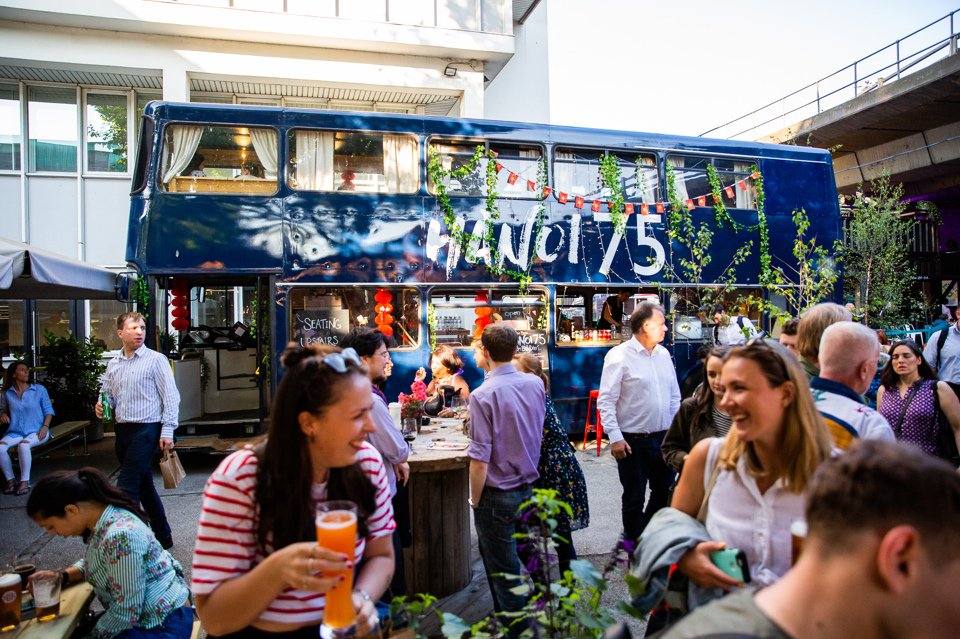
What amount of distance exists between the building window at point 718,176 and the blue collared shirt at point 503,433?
636 centimetres

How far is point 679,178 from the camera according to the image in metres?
8.62

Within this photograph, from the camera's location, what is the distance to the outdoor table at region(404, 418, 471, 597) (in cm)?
395

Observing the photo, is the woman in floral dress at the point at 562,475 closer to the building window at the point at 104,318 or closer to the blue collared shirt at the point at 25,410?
the blue collared shirt at the point at 25,410

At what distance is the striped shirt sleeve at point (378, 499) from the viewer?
5.81ft

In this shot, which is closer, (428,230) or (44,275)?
(44,275)

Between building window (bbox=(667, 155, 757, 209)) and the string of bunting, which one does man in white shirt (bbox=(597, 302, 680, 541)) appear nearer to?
the string of bunting

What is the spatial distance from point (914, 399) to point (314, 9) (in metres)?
12.7

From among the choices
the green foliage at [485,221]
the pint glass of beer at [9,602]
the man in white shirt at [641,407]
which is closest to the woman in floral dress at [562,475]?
the man in white shirt at [641,407]

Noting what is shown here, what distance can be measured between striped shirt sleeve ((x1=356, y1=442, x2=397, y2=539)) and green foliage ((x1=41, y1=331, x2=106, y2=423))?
31.1 ft

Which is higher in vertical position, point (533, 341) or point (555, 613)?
point (533, 341)

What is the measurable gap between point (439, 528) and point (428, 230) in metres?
4.48

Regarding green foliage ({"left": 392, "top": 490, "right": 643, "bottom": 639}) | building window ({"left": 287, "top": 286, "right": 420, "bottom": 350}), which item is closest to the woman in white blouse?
green foliage ({"left": 392, "top": 490, "right": 643, "bottom": 639})

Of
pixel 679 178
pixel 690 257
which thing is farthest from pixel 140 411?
pixel 679 178

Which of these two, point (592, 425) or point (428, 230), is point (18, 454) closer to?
point (428, 230)
